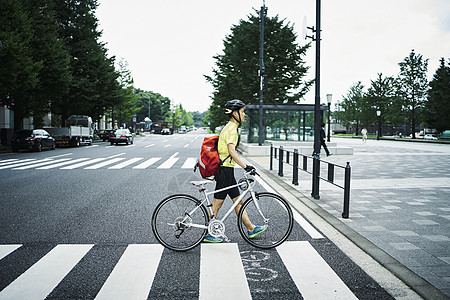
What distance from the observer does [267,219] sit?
472 centimetres

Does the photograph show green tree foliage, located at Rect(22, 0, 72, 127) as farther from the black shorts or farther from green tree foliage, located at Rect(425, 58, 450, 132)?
green tree foliage, located at Rect(425, 58, 450, 132)

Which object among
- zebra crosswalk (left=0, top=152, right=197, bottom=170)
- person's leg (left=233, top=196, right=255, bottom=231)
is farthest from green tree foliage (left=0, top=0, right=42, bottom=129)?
person's leg (left=233, top=196, right=255, bottom=231)

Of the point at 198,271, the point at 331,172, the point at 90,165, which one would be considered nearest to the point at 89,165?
the point at 90,165

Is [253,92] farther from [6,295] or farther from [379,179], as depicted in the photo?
[6,295]

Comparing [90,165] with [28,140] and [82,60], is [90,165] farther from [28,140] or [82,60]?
[82,60]

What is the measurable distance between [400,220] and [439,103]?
1927 inches

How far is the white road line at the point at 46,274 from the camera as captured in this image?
3297 mm

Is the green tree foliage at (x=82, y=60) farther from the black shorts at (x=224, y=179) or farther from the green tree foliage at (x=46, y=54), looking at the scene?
the black shorts at (x=224, y=179)

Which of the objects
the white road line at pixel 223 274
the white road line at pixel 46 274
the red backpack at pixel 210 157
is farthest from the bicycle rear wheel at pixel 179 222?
the white road line at pixel 46 274

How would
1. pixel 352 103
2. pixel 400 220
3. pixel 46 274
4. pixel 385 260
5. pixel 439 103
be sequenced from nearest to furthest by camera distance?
pixel 46 274 < pixel 385 260 < pixel 400 220 < pixel 439 103 < pixel 352 103

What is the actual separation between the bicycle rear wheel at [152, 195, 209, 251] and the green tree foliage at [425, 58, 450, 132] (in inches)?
2008

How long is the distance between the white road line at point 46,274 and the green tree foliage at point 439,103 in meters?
52.0

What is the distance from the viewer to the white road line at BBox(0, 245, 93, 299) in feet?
10.8

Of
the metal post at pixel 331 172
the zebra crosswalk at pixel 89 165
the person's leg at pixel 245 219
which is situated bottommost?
the zebra crosswalk at pixel 89 165
